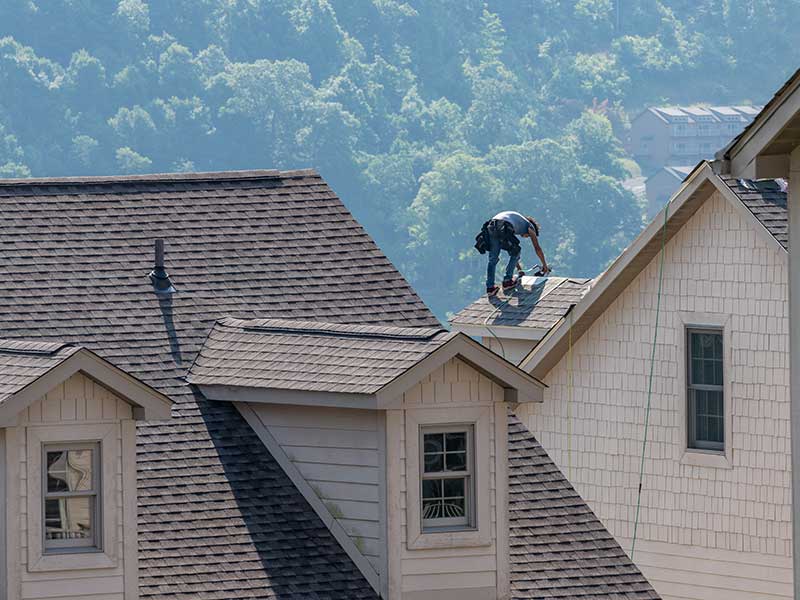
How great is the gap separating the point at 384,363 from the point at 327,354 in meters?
0.59

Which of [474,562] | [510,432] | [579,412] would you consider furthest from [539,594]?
[579,412]

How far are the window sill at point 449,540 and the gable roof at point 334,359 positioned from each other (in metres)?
1.01

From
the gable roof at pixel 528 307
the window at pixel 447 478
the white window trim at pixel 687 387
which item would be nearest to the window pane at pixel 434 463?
the window at pixel 447 478

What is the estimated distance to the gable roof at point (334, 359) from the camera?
1400 centimetres

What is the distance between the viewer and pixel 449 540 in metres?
14.2

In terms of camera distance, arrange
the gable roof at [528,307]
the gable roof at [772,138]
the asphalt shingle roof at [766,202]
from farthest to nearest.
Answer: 1. the gable roof at [528,307]
2. the asphalt shingle roof at [766,202]
3. the gable roof at [772,138]

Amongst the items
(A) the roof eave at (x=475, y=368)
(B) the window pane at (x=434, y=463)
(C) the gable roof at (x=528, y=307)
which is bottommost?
(B) the window pane at (x=434, y=463)

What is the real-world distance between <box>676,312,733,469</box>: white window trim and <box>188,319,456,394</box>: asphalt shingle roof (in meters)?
7.49

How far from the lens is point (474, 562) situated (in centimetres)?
1427

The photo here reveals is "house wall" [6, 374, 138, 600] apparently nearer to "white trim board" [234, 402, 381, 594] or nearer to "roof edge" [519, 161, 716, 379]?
"white trim board" [234, 402, 381, 594]

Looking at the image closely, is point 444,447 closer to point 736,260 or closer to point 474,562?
point 474,562

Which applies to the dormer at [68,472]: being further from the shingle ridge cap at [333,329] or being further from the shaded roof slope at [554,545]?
the shaded roof slope at [554,545]

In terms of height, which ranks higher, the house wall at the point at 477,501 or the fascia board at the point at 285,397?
the fascia board at the point at 285,397

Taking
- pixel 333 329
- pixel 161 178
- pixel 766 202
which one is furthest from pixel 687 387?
pixel 333 329
